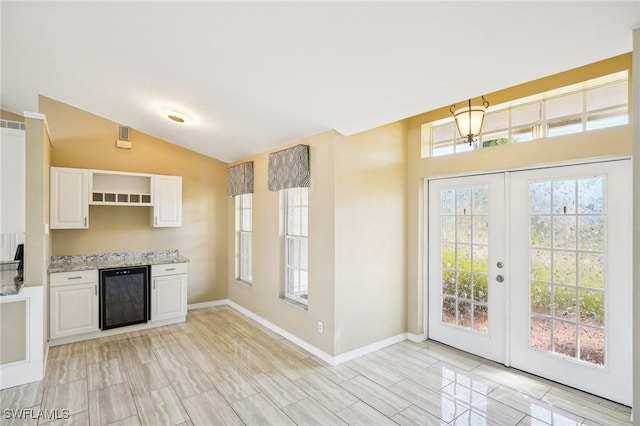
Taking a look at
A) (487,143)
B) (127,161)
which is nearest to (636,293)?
(487,143)

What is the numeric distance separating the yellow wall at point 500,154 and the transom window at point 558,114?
74 mm

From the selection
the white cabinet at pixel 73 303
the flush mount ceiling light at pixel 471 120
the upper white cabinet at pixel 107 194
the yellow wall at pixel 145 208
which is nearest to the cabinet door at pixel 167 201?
the upper white cabinet at pixel 107 194

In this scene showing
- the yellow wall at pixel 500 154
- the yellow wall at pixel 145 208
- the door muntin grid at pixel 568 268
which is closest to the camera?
the yellow wall at pixel 500 154

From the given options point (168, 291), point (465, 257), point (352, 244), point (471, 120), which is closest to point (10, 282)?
point (168, 291)

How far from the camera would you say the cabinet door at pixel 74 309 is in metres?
3.77

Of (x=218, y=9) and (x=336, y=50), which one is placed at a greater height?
(x=218, y=9)

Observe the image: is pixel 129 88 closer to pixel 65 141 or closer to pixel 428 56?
pixel 65 141

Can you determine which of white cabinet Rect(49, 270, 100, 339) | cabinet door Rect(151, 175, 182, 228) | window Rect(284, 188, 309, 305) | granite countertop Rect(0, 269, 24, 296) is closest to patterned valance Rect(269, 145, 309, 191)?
window Rect(284, 188, 309, 305)

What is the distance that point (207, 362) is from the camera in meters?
3.38

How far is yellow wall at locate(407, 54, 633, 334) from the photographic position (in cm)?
256

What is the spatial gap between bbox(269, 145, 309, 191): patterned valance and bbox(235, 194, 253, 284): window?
3.92ft

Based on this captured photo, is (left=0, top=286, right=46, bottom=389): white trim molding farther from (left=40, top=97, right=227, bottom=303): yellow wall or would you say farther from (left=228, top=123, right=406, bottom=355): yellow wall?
(left=228, top=123, right=406, bottom=355): yellow wall

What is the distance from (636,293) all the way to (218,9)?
2.87m

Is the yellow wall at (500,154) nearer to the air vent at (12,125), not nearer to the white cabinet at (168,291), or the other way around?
the white cabinet at (168,291)
